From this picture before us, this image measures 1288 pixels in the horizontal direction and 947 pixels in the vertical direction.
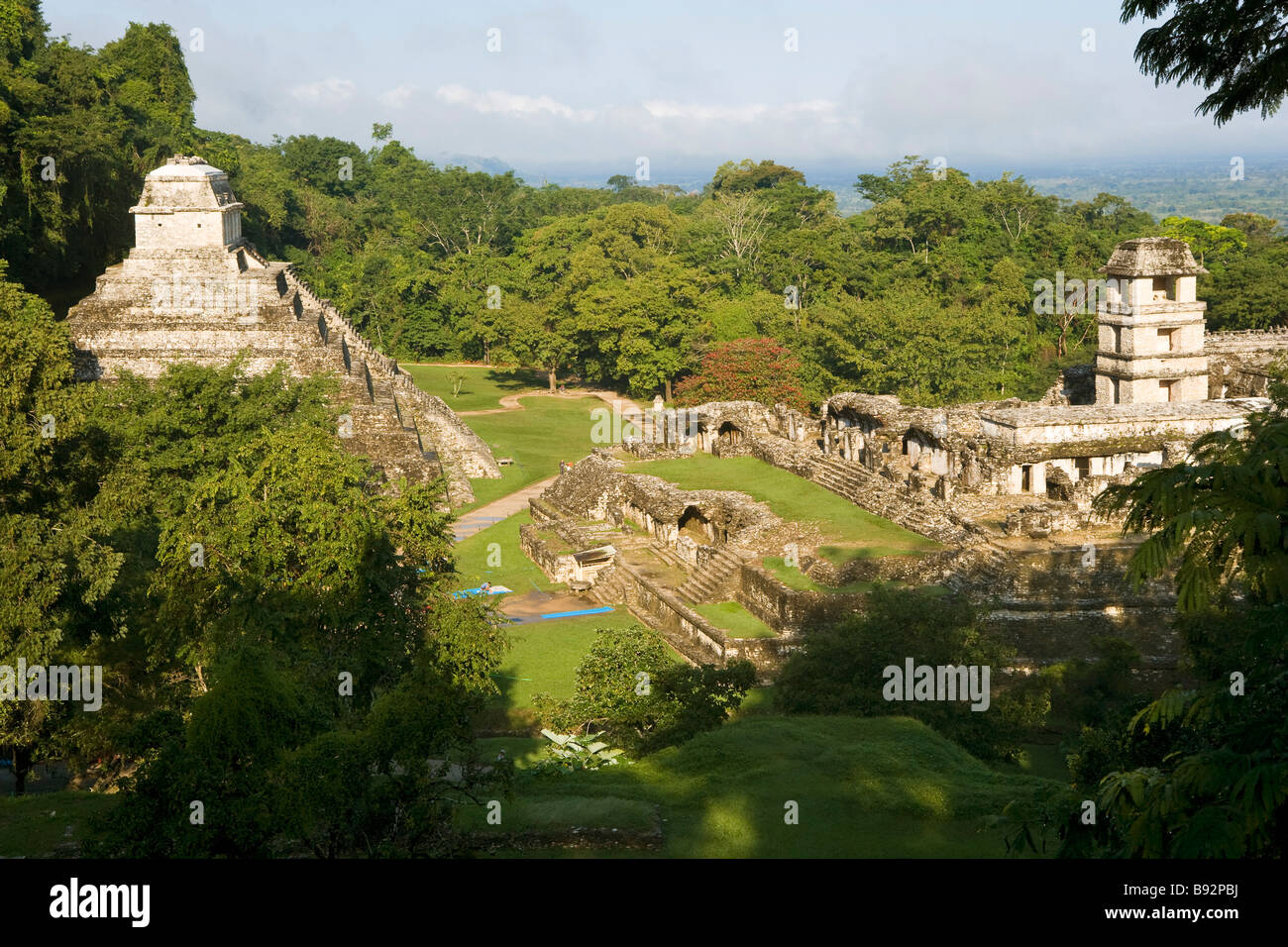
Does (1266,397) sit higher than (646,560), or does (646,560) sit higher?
(1266,397)

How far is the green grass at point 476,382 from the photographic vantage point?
56.2 m

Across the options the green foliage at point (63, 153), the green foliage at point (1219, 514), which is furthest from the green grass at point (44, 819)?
the green foliage at point (63, 153)

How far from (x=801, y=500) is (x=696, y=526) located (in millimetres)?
2825

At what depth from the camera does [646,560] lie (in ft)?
103

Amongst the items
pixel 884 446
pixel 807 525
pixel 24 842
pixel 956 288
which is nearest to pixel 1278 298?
pixel 956 288

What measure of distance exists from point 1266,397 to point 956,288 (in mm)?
29003

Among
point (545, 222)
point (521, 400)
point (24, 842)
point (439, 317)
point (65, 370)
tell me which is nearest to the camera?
point (24, 842)

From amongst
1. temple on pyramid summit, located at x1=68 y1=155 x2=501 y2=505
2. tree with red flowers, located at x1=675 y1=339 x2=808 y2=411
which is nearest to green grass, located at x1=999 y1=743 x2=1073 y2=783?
temple on pyramid summit, located at x1=68 y1=155 x2=501 y2=505

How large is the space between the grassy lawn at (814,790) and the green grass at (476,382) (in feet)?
126

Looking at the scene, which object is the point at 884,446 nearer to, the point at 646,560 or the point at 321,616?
the point at 646,560

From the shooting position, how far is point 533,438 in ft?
159

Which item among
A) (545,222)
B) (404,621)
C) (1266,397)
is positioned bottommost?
(404,621)

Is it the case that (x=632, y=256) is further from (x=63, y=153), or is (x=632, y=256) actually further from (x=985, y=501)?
(x=985, y=501)

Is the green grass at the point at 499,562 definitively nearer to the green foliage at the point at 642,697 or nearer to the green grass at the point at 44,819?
the green foliage at the point at 642,697
